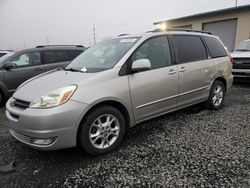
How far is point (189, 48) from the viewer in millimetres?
4387

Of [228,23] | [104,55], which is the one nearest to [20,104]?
[104,55]

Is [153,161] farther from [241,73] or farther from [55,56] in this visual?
[241,73]

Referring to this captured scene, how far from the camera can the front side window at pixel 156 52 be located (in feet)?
11.8

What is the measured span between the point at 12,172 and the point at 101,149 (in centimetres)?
114

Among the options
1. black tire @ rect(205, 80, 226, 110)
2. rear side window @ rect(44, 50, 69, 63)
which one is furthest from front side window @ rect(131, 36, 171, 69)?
rear side window @ rect(44, 50, 69, 63)

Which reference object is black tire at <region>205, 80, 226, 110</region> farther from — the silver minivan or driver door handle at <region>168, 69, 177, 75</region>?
driver door handle at <region>168, 69, 177, 75</region>

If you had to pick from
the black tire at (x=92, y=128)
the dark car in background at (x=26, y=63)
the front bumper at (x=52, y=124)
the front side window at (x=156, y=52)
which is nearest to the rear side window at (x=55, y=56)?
the dark car in background at (x=26, y=63)

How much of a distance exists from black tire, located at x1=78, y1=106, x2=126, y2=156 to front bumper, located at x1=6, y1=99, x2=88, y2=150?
104 millimetres

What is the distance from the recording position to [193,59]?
4375 millimetres

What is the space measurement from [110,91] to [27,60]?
4412 millimetres

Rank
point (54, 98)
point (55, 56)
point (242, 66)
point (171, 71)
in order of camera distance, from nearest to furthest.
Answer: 1. point (54, 98)
2. point (171, 71)
3. point (55, 56)
4. point (242, 66)

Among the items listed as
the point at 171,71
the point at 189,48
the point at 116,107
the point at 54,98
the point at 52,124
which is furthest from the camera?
the point at 189,48

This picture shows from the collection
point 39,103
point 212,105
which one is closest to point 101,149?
point 39,103

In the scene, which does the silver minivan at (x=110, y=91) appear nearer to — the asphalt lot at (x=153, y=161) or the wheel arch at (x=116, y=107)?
the wheel arch at (x=116, y=107)
